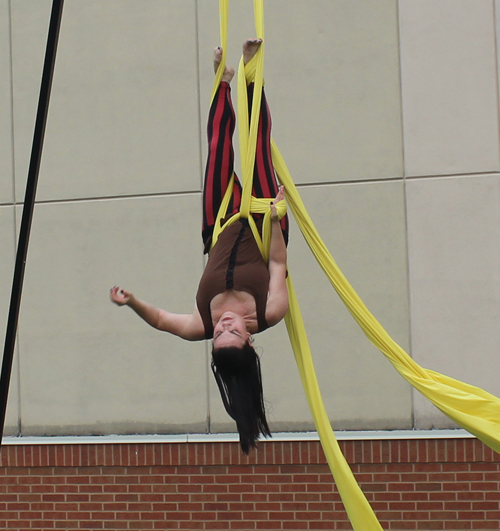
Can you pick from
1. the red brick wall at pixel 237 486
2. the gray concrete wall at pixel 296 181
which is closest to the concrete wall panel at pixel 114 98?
the gray concrete wall at pixel 296 181

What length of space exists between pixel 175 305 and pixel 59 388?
115cm

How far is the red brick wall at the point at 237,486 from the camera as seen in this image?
5.75m

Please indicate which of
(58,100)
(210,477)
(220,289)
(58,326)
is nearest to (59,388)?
(58,326)

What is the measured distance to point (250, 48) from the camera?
13.4ft

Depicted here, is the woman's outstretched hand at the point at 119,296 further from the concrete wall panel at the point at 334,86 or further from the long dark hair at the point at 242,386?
the concrete wall panel at the point at 334,86

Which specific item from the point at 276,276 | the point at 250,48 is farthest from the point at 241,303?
the point at 250,48

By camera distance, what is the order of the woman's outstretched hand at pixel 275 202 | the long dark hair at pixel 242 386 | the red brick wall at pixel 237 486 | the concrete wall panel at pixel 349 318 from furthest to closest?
the concrete wall panel at pixel 349 318 → the red brick wall at pixel 237 486 → the woman's outstretched hand at pixel 275 202 → the long dark hair at pixel 242 386

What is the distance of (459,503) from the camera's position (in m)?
5.77

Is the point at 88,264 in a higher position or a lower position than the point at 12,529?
higher

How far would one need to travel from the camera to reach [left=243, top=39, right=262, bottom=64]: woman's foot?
404 cm

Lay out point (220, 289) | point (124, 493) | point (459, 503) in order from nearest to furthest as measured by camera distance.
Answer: point (220, 289), point (459, 503), point (124, 493)

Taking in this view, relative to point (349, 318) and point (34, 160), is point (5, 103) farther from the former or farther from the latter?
point (349, 318)

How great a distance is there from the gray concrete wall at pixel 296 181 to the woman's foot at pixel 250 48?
1962 millimetres

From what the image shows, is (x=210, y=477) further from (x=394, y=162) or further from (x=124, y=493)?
(x=394, y=162)
